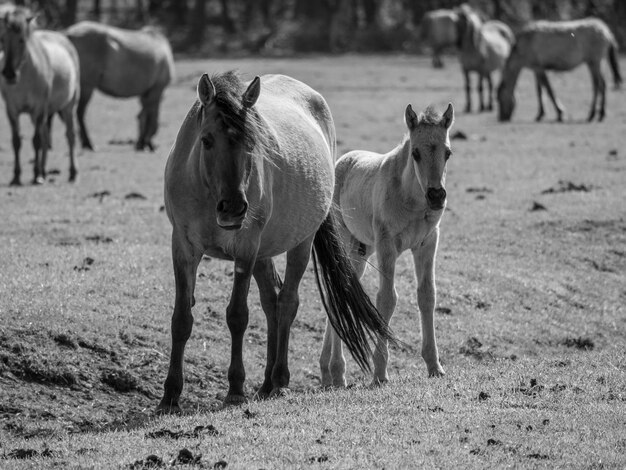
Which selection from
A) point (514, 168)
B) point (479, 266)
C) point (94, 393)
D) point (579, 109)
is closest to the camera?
point (94, 393)

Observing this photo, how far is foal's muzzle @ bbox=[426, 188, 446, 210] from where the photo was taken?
8.05 metres

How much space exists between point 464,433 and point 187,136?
2.76 m

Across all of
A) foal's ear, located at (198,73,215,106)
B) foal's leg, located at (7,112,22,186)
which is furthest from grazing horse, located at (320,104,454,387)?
foal's leg, located at (7,112,22,186)

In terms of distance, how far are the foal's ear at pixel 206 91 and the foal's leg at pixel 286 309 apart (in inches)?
72.8

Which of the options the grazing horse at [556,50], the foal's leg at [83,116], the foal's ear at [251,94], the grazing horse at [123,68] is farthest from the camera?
the grazing horse at [556,50]

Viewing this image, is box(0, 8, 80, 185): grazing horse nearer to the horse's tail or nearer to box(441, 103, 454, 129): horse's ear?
box(441, 103, 454, 129): horse's ear

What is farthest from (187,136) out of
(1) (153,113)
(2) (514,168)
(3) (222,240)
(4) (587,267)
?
(1) (153,113)

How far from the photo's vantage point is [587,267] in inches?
503

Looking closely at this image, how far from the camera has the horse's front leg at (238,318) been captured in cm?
723

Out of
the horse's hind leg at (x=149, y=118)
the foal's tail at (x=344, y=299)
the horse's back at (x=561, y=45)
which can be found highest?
the horse's back at (x=561, y=45)

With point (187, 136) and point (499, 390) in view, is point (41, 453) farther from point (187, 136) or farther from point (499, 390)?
point (499, 390)

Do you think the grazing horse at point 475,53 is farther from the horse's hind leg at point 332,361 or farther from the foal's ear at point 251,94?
the foal's ear at point 251,94

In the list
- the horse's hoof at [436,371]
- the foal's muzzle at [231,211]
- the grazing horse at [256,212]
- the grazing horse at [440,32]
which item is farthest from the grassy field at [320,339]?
the grazing horse at [440,32]

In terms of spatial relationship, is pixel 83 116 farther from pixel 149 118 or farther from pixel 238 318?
pixel 238 318
